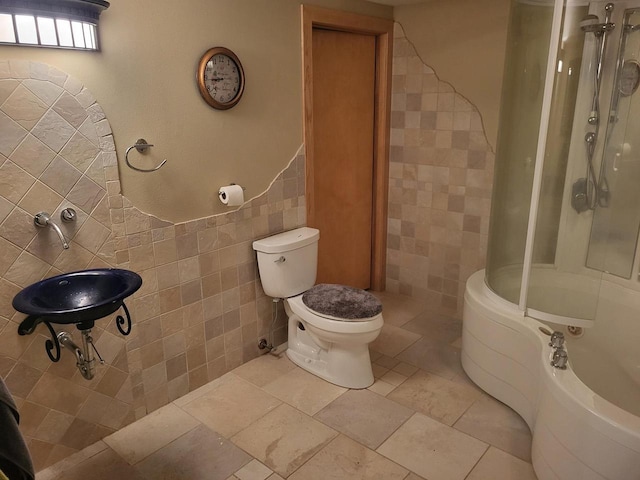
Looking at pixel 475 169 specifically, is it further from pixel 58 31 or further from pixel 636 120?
pixel 58 31

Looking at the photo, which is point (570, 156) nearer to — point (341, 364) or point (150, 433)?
point (341, 364)

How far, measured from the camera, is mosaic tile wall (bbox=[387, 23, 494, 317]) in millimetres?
3141

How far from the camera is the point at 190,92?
2264 mm

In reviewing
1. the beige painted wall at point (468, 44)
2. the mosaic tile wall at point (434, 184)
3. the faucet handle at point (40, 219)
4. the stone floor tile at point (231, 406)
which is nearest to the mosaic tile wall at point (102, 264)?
the faucet handle at point (40, 219)

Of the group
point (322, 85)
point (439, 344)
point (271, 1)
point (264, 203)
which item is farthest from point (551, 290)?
point (271, 1)

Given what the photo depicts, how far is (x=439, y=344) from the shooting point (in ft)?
9.89

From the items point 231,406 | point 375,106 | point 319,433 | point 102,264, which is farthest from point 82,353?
point 375,106

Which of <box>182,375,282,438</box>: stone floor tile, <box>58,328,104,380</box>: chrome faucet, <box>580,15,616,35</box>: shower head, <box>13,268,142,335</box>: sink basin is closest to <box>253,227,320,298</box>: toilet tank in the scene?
<box>182,375,282,438</box>: stone floor tile

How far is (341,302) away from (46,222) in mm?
1422

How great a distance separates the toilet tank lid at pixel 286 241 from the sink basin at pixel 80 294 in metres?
0.83

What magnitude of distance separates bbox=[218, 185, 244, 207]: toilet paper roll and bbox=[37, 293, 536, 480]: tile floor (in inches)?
38.0

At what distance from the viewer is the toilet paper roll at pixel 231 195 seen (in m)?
2.42

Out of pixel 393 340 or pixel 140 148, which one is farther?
pixel 393 340

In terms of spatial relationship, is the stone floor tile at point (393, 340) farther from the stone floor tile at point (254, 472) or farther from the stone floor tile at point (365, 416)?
the stone floor tile at point (254, 472)
